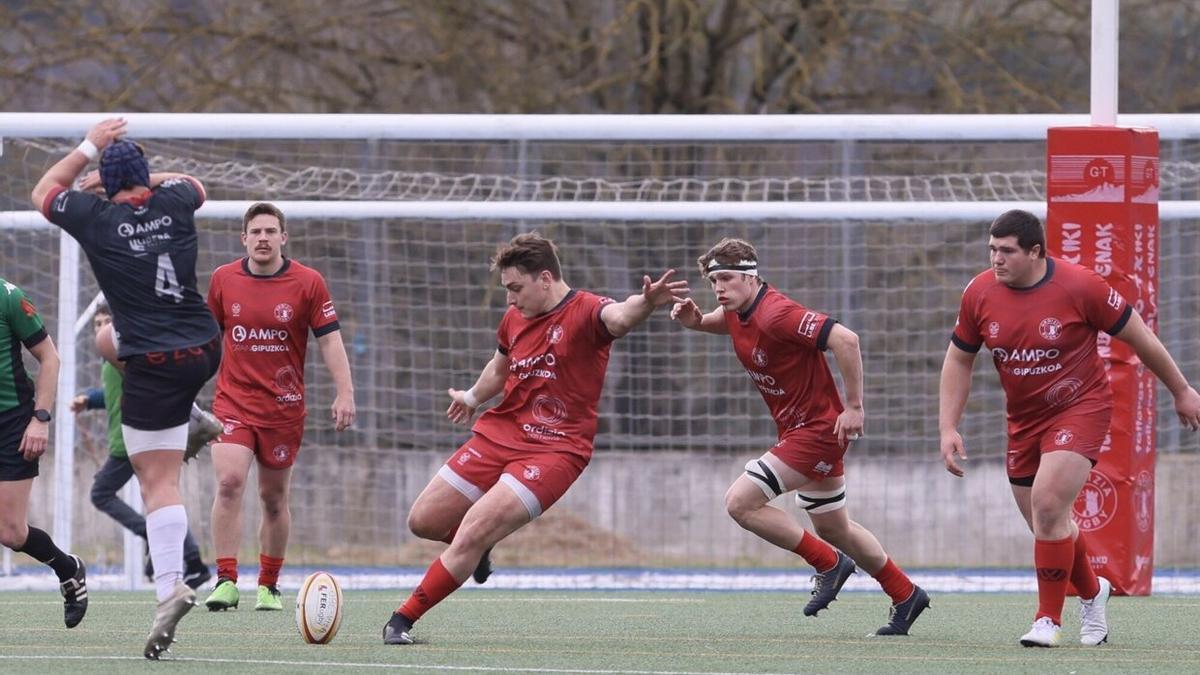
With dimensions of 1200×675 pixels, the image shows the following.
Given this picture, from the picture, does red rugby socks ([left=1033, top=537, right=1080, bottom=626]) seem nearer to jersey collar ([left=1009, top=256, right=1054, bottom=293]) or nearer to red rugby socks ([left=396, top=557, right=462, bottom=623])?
jersey collar ([left=1009, top=256, right=1054, bottom=293])

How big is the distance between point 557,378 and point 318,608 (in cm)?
136

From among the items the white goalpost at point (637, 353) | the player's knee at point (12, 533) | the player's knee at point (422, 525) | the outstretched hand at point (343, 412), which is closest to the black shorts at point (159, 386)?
the player's knee at point (12, 533)

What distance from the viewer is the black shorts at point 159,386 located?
7.29 metres

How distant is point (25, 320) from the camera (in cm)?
805

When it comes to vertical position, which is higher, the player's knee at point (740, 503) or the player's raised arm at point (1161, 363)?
the player's raised arm at point (1161, 363)

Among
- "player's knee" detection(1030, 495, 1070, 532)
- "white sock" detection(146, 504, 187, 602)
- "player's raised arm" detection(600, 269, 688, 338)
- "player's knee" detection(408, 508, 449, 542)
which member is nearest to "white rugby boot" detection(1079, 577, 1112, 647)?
"player's knee" detection(1030, 495, 1070, 532)

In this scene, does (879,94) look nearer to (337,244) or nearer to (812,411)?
(337,244)

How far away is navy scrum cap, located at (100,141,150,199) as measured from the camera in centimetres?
730

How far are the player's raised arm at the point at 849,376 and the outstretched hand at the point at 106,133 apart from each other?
3.03 m

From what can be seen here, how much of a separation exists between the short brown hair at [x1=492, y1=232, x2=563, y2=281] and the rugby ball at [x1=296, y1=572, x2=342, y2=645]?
1484 millimetres

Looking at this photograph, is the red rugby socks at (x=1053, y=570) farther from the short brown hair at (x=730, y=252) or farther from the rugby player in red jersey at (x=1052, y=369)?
the short brown hair at (x=730, y=252)

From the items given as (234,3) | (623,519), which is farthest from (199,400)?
(234,3)

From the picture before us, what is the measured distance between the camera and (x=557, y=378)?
805cm

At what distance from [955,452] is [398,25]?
10.6m
